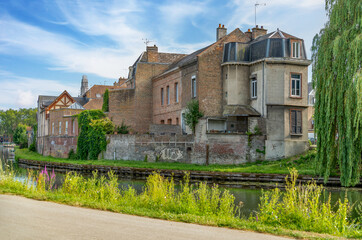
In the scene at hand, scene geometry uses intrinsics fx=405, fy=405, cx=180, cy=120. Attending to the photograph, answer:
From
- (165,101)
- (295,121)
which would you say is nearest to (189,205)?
(295,121)

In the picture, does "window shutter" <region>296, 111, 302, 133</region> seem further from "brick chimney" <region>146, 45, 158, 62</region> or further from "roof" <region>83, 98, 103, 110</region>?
"roof" <region>83, 98, 103, 110</region>

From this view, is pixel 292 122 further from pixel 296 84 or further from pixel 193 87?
pixel 193 87

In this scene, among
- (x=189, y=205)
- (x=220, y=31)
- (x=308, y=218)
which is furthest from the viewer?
(x=220, y=31)

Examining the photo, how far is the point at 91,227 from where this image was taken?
25.7 ft

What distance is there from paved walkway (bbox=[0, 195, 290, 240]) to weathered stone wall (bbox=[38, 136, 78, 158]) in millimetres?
33040

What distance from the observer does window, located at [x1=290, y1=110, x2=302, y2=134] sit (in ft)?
98.3

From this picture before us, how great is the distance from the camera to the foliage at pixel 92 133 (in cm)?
3742

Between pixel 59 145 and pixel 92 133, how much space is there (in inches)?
348

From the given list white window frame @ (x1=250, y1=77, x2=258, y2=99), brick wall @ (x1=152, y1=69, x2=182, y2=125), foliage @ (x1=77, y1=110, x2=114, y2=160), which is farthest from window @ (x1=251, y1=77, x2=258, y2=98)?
foliage @ (x1=77, y1=110, x2=114, y2=160)

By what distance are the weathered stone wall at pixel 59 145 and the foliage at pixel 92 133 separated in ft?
8.17

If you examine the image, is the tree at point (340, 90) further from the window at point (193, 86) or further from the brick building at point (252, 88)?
the window at point (193, 86)

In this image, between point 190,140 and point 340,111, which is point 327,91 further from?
point 190,140

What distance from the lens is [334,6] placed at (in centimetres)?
2034

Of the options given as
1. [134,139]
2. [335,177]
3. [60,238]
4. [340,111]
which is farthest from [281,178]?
[60,238]
